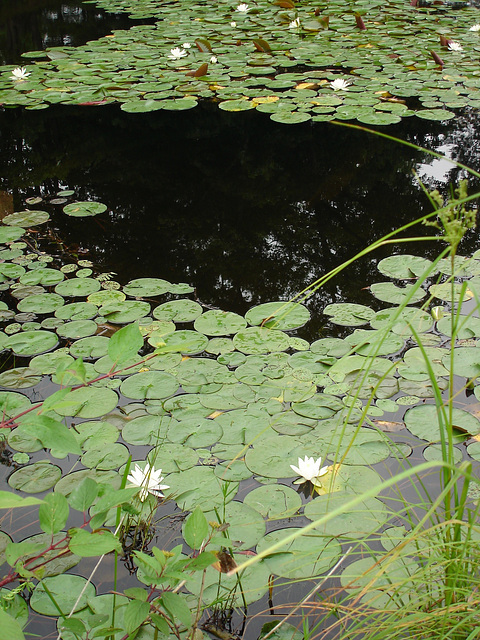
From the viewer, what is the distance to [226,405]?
72.4 inches

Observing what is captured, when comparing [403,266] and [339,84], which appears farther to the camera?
[339,84]

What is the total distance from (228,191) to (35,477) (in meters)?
2.24

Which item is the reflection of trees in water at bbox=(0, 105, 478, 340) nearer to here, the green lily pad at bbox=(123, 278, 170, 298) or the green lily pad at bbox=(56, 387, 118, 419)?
the green lily pad at bbox=(123, 278, 170, 298)

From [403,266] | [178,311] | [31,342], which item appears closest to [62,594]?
[31,342]

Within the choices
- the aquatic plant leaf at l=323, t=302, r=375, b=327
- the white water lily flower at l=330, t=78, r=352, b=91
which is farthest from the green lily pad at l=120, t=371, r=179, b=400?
the white water lily flower at l=330, t=78, r=352, b=91

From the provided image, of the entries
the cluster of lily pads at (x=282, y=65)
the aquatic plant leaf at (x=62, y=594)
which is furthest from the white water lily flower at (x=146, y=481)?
the cluster of lily pads at (x=282, y=65)

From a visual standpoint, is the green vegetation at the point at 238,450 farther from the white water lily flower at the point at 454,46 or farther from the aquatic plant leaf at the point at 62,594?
the white water lily flower at the point at 454,46

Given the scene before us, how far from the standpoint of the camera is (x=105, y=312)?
92.0 inches

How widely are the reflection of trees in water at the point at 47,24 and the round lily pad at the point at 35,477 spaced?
529 centimetres

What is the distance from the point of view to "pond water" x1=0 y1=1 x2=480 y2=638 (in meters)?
2.71

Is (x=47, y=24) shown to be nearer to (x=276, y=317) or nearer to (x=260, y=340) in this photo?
(x=276, y=317)

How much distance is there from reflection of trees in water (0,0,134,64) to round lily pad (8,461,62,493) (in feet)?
17.4

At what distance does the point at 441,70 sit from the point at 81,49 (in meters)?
3.64

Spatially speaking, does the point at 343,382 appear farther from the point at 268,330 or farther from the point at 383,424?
the point at 268,330
